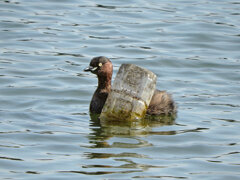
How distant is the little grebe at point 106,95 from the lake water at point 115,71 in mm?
230

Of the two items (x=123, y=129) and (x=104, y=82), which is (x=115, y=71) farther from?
(x=123, y=129)

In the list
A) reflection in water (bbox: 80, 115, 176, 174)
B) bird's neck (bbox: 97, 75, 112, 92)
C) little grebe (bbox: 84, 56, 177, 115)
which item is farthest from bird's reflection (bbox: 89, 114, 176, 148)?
bird's neck (bbox: 97, 75, 112, 92)

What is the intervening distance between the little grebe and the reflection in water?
14 centimetres

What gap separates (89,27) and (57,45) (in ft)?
6.67

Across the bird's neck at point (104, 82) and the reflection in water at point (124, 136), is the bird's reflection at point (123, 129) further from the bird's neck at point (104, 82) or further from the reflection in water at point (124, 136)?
the bird's neck at point (104, 82)

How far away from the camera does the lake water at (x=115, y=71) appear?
8.94 m

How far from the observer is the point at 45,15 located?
19.2 metres

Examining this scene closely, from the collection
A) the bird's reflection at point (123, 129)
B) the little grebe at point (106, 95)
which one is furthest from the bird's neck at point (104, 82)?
the bird's reflection at point (123, 129)

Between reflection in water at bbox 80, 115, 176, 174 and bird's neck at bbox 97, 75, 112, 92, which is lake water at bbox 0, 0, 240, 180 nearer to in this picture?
reflection in water at bbox 80, 115, 176, 174

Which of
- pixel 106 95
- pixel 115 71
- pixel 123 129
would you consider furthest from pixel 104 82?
pixel 115 71

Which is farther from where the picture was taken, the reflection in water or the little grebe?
the little grebe

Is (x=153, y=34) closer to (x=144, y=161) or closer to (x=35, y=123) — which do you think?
(x=35, y=123)

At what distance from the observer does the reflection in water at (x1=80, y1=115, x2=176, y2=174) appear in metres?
8.81

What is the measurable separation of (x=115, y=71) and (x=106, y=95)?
9.65 feet
